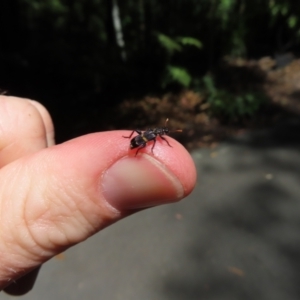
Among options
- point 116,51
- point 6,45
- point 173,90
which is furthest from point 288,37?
point 6,45

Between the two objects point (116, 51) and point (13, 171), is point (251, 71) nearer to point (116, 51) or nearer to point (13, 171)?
point (116, 51)

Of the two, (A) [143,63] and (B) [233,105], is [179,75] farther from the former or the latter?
(B) [233,105]

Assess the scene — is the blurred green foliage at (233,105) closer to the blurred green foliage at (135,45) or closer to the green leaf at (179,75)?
the blurred green foliage at (135,45)

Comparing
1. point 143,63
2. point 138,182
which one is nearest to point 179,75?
point 143,63

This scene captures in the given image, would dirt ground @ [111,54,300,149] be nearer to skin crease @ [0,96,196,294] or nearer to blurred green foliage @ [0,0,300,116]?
blurred green foliage @ [0,0,300,116]

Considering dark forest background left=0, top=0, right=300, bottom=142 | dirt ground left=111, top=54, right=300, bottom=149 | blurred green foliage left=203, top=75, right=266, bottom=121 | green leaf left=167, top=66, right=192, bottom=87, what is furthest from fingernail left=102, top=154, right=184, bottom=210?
green leaf left=167, top=66, right=192, bottom=87

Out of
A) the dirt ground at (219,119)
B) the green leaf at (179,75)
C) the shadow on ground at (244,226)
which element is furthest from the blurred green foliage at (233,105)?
the shadow on ground at (244,226)
